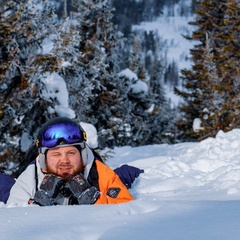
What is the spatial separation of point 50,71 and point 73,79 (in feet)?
6.95

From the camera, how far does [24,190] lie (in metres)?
3.93

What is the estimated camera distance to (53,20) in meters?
10.9

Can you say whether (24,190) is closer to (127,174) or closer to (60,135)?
(60,135)

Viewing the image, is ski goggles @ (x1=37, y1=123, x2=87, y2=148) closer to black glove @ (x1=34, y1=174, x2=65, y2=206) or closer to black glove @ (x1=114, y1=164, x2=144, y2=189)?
black glove @ (x1=34, y1=174, x2=65, y2=206)

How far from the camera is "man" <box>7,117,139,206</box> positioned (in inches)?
147

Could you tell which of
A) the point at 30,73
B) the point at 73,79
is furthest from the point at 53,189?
the point at 73,79

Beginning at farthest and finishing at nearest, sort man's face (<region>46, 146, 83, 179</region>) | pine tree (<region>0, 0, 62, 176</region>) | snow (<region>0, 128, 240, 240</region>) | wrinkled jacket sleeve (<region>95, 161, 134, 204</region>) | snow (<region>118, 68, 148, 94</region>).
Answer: snow (<region>118, 68, 148, 94</region>) → pine tree (<region>0, 0, 62, 176</region>) → man's face (<region>46, 146, 83, 179</region>) → wrinkled jacket sleeve (<region>95, 161, 134, 204</region>) → snow (<region>0, 128, 240, 240</region>)

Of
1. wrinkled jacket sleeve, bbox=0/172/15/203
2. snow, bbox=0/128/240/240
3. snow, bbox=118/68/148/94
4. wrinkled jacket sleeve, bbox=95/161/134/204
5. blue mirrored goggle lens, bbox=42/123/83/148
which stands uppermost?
blue mirrored goggle lens, bbox=42/123/83/148

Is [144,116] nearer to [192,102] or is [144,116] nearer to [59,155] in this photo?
[192,102]

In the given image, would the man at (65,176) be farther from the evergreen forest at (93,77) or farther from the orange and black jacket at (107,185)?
the evergreen forest at (93,77)

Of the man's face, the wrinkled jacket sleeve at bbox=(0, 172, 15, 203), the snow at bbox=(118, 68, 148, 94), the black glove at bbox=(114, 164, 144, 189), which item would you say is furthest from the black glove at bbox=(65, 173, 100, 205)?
the snow at bbox=(118, 68, 148, 94)

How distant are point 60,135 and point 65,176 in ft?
1.42

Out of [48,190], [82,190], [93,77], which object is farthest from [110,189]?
[93,77]

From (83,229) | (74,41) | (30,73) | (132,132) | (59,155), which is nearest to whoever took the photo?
(83,229)
